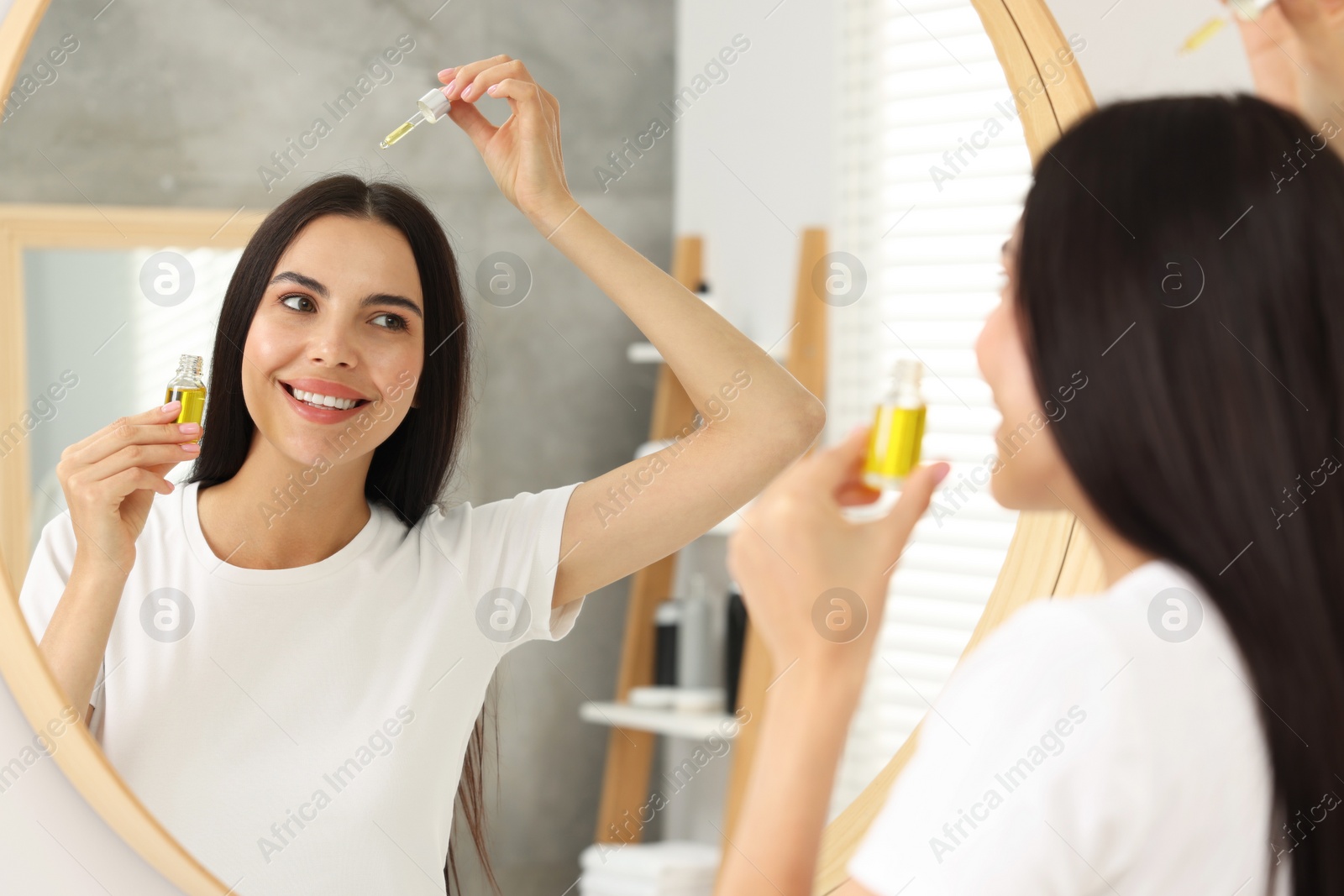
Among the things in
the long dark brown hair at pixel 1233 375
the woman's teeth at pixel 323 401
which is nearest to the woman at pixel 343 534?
the woman's teeth at pixel 323 401

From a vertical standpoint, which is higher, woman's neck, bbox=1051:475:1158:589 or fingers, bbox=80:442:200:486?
fingers, bbox=80:442:200:486

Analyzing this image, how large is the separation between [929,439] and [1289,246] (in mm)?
507

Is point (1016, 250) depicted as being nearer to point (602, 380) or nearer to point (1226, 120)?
point (1226, 120)

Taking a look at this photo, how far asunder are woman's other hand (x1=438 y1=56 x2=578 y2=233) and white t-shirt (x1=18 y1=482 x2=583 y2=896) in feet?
0.61

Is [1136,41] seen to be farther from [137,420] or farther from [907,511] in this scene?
[137,420]

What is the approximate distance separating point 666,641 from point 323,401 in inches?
19.1

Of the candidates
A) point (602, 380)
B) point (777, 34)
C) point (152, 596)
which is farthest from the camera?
point (777, 34)

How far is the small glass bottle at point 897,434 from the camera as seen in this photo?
1.26 ft

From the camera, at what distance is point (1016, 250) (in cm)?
35

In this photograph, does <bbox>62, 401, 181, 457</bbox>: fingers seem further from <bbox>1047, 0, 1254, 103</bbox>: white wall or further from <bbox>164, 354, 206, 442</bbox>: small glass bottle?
<bbox>1047, 0, 1254, 103</bbox>: white wall

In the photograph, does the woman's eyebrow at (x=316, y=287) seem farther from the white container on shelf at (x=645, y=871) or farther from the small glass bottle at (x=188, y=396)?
the white container on shelf at (x=645, y=871)

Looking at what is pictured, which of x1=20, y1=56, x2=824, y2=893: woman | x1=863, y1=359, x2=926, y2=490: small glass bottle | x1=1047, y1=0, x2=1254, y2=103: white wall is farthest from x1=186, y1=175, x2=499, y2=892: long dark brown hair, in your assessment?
x1=1047, y1=0, x2=1254, y2=103: white wall

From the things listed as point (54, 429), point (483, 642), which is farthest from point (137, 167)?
point (483, 642)

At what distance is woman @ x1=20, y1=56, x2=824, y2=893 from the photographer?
0.51 meters
